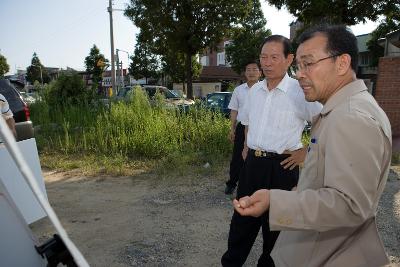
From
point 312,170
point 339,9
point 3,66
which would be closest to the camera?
point 312,170

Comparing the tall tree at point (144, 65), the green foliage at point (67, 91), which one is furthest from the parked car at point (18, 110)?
the tall tree at point (144, 65)

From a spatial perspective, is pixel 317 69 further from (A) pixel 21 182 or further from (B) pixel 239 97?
(B) pixel 239 97

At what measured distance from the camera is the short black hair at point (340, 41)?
5.24 feet

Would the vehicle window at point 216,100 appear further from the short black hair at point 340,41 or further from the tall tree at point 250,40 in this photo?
the tall tree at point 250,40

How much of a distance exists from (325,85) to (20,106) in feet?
19.7

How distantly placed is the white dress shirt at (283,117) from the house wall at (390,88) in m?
9.13

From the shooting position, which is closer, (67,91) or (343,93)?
(343,93)

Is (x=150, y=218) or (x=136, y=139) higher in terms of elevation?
(x=136, y=139)

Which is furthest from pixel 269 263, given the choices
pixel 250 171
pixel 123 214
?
pixel 123 214

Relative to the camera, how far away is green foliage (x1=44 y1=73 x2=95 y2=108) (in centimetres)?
1137

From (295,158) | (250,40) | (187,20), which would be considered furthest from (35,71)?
(295,158)

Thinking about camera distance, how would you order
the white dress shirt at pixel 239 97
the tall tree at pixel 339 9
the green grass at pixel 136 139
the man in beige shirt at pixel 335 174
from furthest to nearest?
the tall tree at pixel 339 9
the green grass at pixel 136 139
the white dress shirt at pixel 239 97
the man in beige shirt at pixel 335 174

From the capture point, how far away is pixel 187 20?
20531mm

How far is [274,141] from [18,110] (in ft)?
16.6
